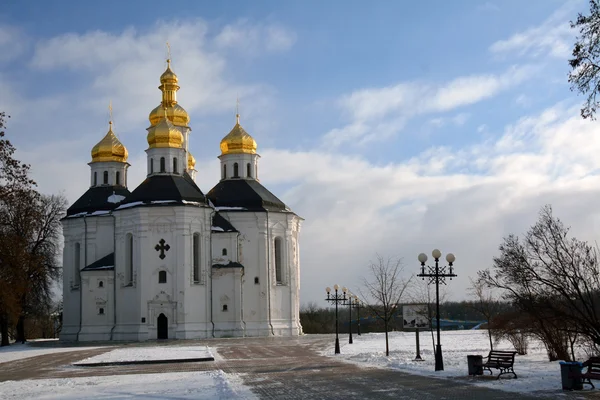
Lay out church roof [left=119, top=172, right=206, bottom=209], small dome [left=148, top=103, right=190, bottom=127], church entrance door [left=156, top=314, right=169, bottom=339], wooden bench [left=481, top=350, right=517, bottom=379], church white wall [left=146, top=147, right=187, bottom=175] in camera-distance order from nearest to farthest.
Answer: wooden bench [left=481, top=350, right=517, bottom=379] → church entrance door [left=156, top=314, right=169, bottom=339] → church roof [left=119, top=172, right=206, bottom=209] → church white wall [left=146, top=147, right=187, bottom=175] → small dome [left=148, top=103, right=190, bottom=127]

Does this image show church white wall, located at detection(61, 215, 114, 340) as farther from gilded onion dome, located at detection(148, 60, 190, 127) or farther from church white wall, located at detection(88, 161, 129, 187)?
gilded onion dome, located at detection(148, 60, 190, 127)

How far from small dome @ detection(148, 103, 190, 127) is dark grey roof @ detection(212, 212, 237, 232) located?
10.7 metres

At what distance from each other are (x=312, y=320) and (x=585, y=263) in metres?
63.5

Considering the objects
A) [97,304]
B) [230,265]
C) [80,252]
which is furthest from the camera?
[80,252]

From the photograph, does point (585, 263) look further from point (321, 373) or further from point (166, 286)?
point (166, 286)

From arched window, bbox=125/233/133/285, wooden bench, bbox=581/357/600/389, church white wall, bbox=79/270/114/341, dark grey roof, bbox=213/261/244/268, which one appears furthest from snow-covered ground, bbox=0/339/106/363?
wooden bench, bbox=581/357/600/389

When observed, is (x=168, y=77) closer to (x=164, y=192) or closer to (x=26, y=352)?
(x=164, y=192)

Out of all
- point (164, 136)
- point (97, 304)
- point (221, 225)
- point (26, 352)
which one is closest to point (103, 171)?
point (164, 136)

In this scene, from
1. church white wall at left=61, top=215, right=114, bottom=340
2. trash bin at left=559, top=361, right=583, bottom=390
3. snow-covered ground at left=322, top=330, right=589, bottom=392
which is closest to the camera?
trash bin at left=559, top=361, right=583, bottom=390

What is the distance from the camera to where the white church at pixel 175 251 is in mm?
52375

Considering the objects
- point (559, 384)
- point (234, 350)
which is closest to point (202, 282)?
point (234, 350)

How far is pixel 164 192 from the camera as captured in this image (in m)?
53.9

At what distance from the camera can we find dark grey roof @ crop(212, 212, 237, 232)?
5594 centimetres

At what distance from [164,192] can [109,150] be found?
10.3 metres
